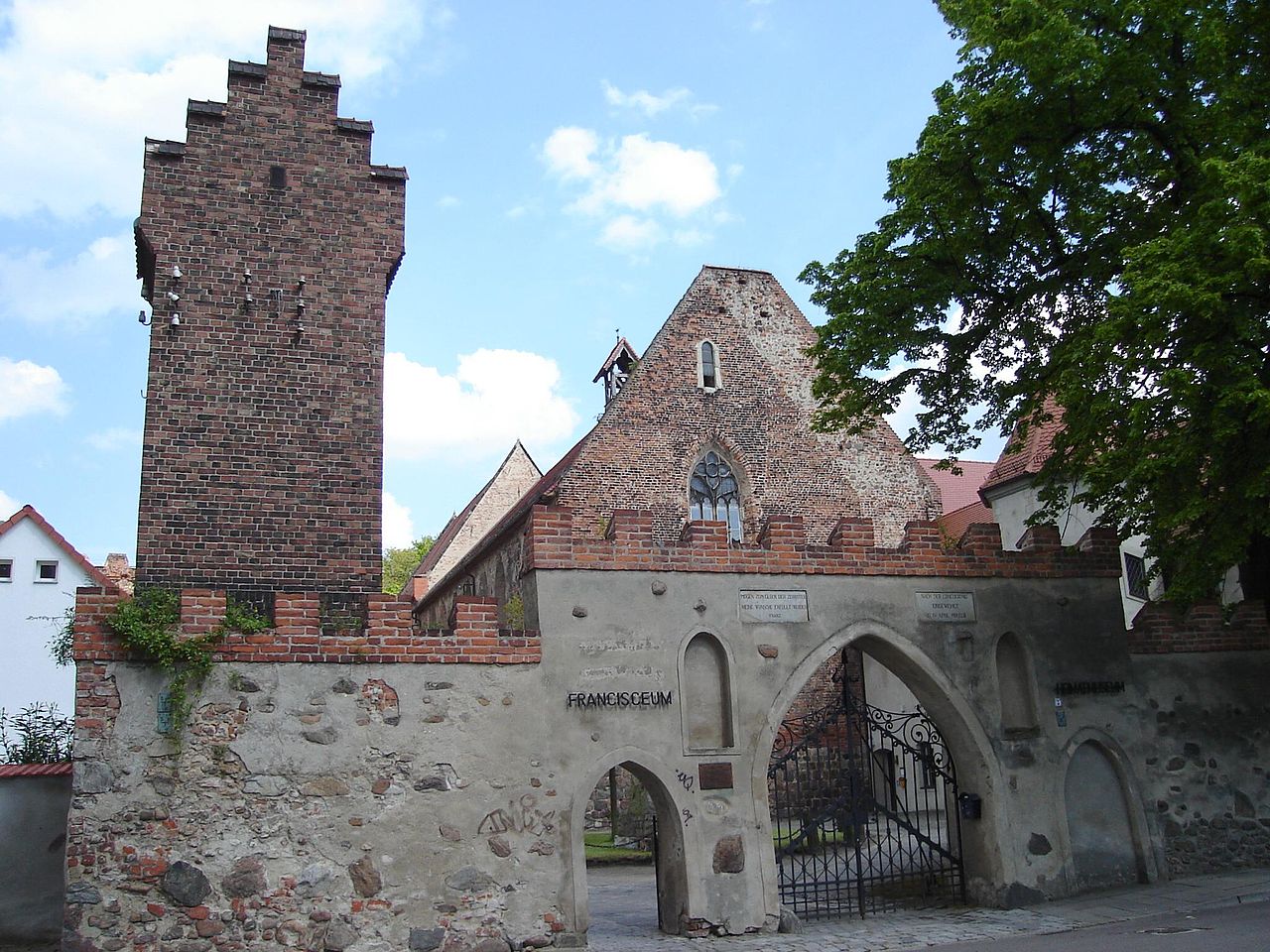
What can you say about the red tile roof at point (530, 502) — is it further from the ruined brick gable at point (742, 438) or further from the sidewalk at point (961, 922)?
the sidewalk at point (961, 922)

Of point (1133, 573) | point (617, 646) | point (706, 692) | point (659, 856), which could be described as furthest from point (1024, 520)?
point (617, 646)

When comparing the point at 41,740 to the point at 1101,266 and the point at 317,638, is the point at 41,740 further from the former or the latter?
the point at 1101,266

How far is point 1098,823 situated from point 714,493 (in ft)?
43.8

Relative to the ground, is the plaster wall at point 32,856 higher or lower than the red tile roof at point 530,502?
lower

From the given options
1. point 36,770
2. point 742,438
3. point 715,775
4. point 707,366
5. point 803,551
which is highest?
point 707,366

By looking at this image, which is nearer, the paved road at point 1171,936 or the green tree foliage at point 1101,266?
the paved road at point 1171,936

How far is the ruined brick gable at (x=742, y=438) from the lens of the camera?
78.0 ft

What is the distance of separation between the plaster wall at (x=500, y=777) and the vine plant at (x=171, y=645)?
0.44ft

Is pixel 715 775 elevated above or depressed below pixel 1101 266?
below

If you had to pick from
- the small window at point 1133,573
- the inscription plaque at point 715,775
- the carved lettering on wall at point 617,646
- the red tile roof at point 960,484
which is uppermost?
the red tile roof at point 960,484

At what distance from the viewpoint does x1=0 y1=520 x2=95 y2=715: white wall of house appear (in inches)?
1120

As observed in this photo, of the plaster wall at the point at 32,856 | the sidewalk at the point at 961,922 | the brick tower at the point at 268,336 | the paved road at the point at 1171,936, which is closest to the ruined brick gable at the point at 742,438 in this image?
the brick tower at the point at 268,336

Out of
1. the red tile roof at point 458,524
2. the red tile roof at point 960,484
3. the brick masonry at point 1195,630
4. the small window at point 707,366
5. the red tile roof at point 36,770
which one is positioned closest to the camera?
the red tile roof at point 36,770

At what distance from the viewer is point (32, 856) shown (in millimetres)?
10703
